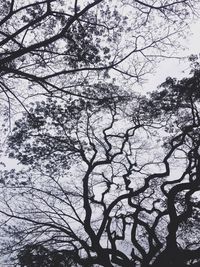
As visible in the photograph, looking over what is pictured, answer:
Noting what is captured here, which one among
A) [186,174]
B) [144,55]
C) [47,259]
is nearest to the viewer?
[144,55]

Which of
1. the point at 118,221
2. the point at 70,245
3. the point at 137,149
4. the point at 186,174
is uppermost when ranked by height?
the point at 137,149

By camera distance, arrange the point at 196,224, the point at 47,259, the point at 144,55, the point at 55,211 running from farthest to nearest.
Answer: the point at 196,224, the point at 55,211, the point at 47,259, the point at 144,55

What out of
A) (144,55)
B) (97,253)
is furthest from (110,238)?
(144,55)

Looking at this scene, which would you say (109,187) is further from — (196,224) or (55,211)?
(196,224)

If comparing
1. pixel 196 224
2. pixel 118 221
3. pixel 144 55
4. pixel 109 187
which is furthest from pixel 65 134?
pixel 196 224

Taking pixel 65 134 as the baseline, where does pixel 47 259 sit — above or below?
below

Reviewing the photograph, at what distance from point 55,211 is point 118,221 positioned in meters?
2.86

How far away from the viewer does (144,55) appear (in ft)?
30.2

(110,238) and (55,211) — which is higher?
(55,211)

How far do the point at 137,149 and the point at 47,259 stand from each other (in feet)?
21.1

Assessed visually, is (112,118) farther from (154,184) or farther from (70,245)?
(70,245)

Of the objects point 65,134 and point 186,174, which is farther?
point 65,134

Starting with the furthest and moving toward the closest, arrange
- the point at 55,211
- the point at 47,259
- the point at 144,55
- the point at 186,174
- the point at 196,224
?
the point at 196,224, the point at 55,211, the point at 186,174, the point at 47,259, the point at 144,55

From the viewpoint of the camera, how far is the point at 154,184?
541 inches
